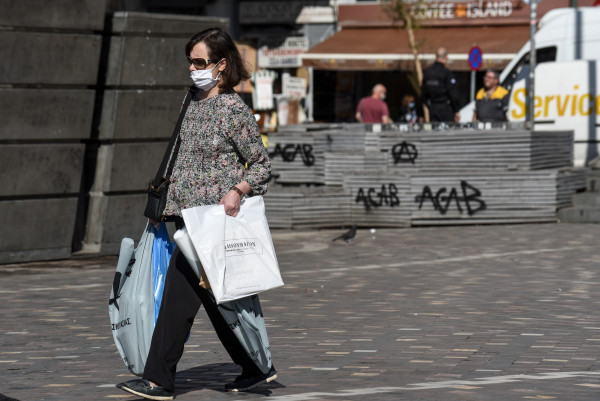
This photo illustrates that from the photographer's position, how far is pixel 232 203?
A: 19.7 feet

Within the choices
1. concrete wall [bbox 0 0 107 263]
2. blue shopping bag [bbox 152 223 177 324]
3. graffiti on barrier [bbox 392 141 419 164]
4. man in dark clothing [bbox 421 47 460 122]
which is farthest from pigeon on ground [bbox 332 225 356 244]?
blue shopping bag [bbox 152 223 177 324]

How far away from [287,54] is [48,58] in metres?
26.2

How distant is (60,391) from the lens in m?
6.43

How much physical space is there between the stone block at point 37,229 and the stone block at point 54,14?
60.1 inches

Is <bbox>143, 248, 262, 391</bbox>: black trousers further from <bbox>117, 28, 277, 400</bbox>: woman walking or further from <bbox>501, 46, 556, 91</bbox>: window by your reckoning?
<bbox>501, 46, 556, 91</bbox>: window

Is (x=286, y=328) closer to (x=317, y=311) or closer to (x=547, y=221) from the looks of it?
(x=317, y=311)

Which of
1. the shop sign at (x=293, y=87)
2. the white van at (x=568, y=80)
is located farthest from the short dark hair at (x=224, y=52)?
the shop sign at (x=293, y=87)

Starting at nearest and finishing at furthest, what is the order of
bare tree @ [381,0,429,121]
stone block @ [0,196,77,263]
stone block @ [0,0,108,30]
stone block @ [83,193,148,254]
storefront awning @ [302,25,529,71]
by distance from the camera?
stone block @ [0,0,108,30], stone block @ [0,196,77,263], stone block @ [83,193,148,254], storefront awning @ [302,25,529,71], bare tree @ [381,0,429,121]

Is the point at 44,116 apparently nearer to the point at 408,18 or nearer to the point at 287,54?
the point at 408,18

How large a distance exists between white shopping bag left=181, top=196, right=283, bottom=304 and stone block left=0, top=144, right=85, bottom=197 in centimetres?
636

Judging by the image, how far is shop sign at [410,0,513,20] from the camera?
117 ft

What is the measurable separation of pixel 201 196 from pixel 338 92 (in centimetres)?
3168

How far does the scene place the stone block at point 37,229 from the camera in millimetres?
12117

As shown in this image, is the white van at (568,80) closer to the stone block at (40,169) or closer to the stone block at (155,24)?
the stone block at (155,24)
